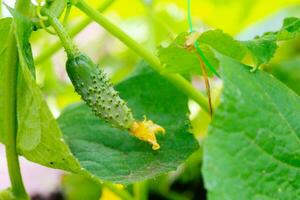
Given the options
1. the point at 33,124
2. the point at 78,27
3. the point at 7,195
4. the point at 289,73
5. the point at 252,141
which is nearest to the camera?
the point at 252,141

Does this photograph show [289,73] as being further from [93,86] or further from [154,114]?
[93,86]

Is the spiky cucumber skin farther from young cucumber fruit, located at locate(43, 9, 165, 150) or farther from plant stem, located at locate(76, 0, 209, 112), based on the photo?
plant stem, located at locate(76, 0, 209, 112)

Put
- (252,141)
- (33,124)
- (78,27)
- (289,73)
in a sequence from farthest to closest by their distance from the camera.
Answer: (289,73) < (78,27) < (33,124) < (252,141)

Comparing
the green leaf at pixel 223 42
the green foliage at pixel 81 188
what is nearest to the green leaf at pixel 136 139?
the green leaf at pixel 223 42

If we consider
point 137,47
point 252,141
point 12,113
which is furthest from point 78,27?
point 252,141

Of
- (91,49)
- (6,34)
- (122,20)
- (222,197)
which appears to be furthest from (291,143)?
(91,49)

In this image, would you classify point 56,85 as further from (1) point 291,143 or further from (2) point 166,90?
(1) point 291,143
